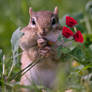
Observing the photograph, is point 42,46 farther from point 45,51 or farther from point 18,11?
point 18,11

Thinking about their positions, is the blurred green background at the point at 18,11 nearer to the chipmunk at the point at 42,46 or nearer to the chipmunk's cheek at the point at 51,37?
the chipmunk at the point at 42,46

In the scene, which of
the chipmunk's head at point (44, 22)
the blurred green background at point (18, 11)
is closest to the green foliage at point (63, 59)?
the blurred green background at point (18, 11)

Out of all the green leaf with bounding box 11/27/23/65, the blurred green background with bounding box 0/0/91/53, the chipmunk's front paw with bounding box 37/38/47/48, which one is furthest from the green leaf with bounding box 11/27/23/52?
the chipmunk's front paw with bounding box 37/38/47/48

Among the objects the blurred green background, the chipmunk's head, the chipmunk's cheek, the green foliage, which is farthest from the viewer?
the chipmunk's head

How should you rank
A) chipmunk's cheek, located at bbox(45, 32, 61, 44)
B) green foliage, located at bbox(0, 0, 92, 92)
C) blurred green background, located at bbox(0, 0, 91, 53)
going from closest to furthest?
green foliage, located at bbox(0, 0, 92, 92) < blurred green background, located at bbox(0, 0, 91, 53) < chipmunk's cheek, located at bbox(45, 32, 61, 44)

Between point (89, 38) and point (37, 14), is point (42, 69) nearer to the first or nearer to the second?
point (37, 14)

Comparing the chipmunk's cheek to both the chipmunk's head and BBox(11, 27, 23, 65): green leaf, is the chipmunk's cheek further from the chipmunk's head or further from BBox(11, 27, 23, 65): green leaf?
BBox(11, 27, 23, 65): green leaf

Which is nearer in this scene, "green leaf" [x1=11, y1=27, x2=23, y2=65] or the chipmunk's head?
"green leaf" [x1=11, y1=27, x2=23, y2=65]
